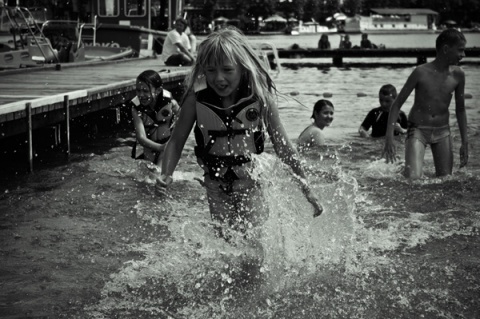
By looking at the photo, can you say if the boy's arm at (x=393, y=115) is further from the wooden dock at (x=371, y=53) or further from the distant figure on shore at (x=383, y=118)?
the wooden dock at (x=371, y=53)

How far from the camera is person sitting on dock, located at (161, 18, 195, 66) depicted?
2086cm

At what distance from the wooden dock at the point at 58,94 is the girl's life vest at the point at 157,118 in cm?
154

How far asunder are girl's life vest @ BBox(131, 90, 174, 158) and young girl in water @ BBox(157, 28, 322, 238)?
379 centimetres

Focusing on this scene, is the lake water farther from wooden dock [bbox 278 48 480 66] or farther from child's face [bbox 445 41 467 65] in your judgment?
wooden dock [bbox 278 48 480 66]

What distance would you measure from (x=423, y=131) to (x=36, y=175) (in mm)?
4786

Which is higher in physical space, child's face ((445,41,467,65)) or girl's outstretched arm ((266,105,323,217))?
child's face ((445,41,467,65))

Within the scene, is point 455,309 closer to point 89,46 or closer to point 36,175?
point 36,175

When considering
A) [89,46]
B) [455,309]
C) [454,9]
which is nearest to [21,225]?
[455,309]

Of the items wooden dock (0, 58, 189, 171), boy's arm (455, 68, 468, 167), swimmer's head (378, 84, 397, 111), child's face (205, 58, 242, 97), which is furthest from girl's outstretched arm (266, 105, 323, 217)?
swimmer's head (378, 84, 397, 111)

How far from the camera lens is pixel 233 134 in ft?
16.1

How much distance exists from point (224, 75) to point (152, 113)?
4.14 meters

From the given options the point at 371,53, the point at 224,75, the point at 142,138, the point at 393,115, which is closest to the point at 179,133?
the point at 224,75

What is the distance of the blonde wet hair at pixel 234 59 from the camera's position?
185 inches

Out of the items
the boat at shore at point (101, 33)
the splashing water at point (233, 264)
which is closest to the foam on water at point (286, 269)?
the splashing water at point (233, 264)
